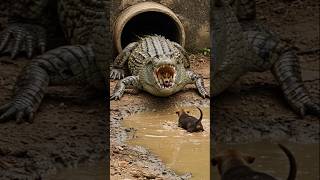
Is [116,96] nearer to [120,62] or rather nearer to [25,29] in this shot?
[120,62]

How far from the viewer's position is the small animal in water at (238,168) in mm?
3457

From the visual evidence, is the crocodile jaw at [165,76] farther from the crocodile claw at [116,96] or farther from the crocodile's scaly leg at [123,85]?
the crocodile claw at [116,96]

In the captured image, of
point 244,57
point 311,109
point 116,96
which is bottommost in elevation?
point 311,109

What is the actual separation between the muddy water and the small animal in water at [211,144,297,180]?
28.7 inches

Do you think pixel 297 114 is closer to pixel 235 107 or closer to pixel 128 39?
pixel 235 107

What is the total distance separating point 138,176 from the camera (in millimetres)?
4570

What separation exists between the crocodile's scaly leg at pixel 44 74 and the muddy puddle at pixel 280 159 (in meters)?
1.44

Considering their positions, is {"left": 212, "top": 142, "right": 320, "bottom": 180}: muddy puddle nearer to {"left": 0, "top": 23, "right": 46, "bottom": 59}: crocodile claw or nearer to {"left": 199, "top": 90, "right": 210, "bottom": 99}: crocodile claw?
{"left": 199, "top": 90, "right": 210, "bottom": 99}: crocodile claw

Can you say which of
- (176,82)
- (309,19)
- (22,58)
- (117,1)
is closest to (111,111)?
(176,82)

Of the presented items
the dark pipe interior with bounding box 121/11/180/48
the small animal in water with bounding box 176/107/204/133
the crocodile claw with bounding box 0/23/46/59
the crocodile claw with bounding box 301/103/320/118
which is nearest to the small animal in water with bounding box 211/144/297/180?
the small animal in water with bounding box 176/107/204/133

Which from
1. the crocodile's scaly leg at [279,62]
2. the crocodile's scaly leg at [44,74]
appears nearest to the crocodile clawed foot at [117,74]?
the crocodile's scaly leg at [44,74]

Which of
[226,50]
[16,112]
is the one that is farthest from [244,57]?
[16,112]

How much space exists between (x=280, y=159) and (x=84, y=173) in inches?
51.7

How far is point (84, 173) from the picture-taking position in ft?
14.7
